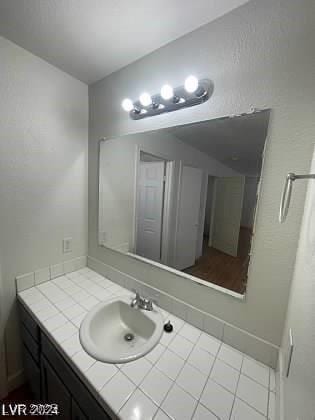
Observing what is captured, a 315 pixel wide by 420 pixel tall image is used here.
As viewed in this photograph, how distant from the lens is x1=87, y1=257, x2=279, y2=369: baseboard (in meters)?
0.78

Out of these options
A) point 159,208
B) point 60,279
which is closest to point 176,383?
point 159,208

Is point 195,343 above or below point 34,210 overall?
below

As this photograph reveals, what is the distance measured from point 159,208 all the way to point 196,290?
0.54 metres

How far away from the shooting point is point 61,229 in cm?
137

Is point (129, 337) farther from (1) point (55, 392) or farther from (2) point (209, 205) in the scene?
(2) point (209, 205)

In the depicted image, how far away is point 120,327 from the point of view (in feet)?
3.63

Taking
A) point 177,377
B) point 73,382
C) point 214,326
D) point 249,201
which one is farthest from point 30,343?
point 249,201

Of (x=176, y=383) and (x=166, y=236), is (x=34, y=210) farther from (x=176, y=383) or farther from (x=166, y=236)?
(x=176, y=383)

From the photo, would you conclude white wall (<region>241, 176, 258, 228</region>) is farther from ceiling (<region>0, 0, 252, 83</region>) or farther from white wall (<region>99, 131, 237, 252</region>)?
ceiling (<region>0, 0, 252, 83</region>)

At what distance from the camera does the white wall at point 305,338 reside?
0.39 m

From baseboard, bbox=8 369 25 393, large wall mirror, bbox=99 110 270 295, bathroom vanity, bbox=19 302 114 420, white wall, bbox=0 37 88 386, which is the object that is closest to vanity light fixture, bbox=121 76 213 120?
large wall mirror, bbox=99 110 270 295

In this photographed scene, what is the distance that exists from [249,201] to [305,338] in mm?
531

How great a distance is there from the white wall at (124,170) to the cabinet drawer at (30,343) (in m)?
A: 0.71

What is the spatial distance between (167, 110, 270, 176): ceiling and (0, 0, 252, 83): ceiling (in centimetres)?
46
